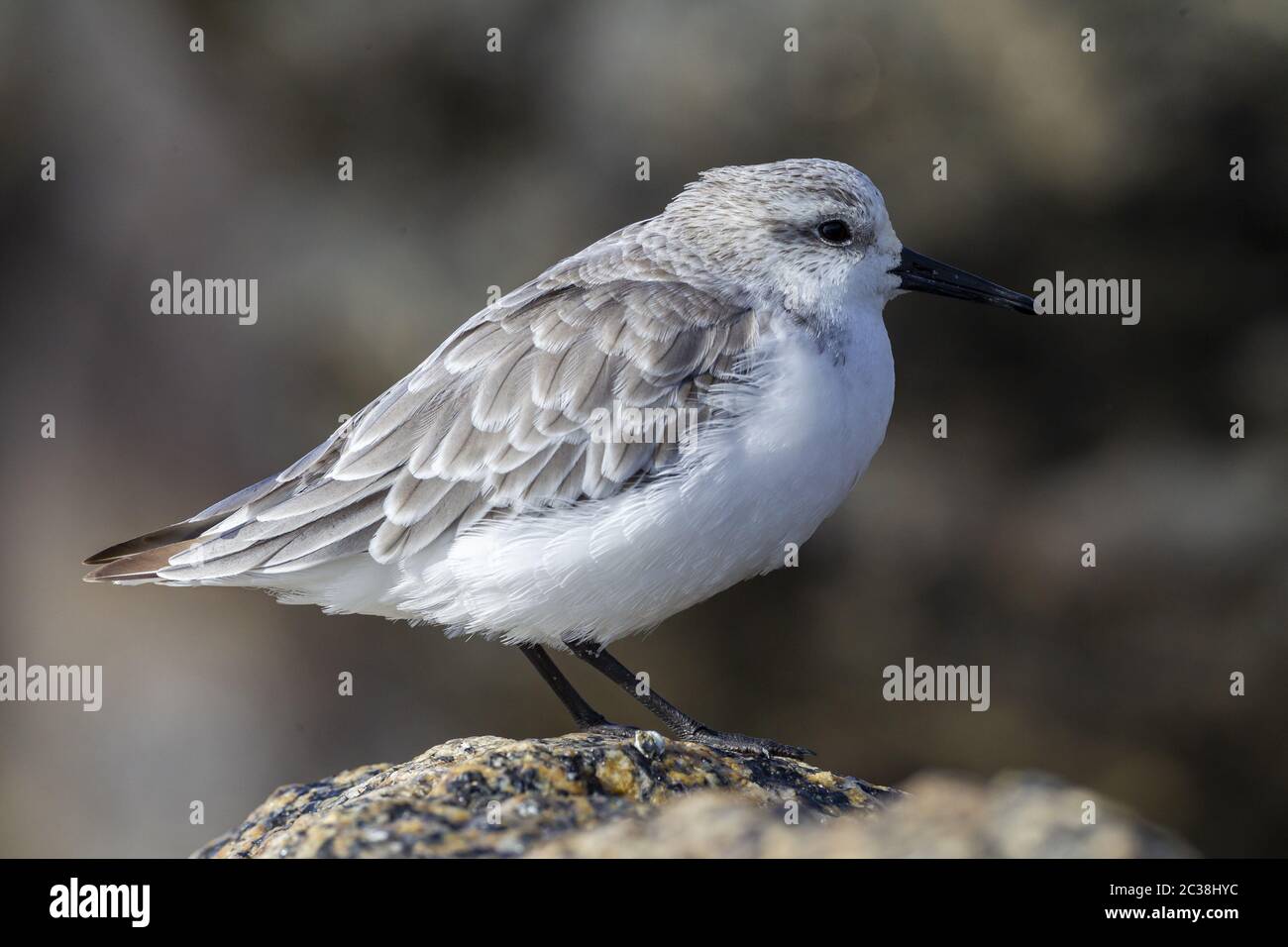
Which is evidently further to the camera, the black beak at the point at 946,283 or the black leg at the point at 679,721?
the black beak at the point at 946,283

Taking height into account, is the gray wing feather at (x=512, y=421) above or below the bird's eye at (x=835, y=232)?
below

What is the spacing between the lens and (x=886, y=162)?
9820 millimetres

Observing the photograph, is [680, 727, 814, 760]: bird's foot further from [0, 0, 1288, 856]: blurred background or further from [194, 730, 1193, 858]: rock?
[0, 0, 1288, 856]: blurred background

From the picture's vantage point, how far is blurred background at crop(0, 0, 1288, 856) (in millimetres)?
9633

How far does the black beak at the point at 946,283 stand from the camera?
6426 millimetres

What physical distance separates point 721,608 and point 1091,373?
331 centimetres

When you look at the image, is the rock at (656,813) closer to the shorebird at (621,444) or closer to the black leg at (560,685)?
the shorebird at (621,444)

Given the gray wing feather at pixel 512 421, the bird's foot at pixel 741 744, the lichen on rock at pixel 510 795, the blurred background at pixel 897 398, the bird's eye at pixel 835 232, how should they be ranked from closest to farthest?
the lichen on rock at pixel 510 795 < the gray wing feather at pixel 512 421 < the bird's foot at pixel 741 744 < the bird's eye at pixel 835 232 < the blurred background at pixel 897 398

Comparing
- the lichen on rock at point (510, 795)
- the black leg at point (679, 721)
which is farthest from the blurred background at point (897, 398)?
the lichen on rock at point (510, 795)

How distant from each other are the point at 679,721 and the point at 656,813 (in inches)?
56.3

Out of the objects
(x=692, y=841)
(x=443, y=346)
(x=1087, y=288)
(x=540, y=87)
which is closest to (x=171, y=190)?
(x=540, y=87)

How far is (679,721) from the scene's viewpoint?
634cm

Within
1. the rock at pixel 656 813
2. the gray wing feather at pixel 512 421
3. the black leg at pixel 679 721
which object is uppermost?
the gray wing feather at pixel 512 421

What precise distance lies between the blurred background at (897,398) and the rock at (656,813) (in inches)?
166
